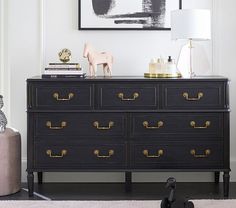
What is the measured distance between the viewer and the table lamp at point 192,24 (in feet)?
13.2

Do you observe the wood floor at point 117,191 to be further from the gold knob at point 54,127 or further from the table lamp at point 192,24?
the table lamp at point 192,24

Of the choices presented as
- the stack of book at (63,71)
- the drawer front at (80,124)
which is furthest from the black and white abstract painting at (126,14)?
the drawer front at (80,124)

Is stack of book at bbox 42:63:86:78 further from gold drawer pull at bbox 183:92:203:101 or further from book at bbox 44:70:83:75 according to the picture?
gold drawer pull at bbox 183:92:203:101

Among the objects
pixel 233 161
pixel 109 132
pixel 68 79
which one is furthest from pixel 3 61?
pixel 233 161

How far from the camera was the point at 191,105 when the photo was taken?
13.0ft

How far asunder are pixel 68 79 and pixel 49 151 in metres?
0.53

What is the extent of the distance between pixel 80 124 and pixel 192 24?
1084mm

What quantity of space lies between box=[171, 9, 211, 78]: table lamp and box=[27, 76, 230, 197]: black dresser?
1.18 feet

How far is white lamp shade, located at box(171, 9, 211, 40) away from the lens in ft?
13.2

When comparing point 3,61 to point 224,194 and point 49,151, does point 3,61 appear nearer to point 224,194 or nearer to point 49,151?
point 49,151

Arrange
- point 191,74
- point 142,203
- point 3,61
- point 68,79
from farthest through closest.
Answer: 1. point 3,61
2. point 191,74
3. point 68,79
4. point 142,203

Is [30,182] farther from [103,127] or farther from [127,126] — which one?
[127,126]

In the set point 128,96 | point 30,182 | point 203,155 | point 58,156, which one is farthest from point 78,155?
point 203,155

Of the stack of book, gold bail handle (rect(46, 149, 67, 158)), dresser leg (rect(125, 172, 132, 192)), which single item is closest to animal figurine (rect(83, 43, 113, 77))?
the stack of book
